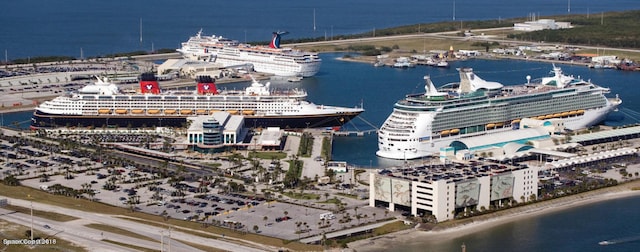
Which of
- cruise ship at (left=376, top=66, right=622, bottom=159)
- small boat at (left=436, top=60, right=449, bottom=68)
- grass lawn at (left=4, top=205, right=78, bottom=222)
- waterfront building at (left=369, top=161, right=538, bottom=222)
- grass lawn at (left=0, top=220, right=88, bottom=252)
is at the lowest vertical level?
grass lawn at (left=0, top=220, right=88, bottom=252)

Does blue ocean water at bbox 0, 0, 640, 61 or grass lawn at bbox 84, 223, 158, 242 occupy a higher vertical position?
blue ocean water at bbox 0, 0, 640, 61

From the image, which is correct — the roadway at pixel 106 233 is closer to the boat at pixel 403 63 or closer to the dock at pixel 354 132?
the dock at pixel 354 132

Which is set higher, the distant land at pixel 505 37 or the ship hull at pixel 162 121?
the distant land at pixel 505 37

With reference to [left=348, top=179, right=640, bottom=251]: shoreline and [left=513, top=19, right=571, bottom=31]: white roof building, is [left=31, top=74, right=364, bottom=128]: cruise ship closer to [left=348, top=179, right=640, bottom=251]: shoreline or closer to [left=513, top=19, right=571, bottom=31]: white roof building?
[left=348, top=179, right=640, bottom=251]: shoreline

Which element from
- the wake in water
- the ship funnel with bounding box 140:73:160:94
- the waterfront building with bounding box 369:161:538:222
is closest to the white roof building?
the ship funnel with bounding box 140:73:160:94

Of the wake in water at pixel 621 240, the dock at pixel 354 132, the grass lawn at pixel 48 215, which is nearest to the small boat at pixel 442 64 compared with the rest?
the dock at pixel 354 132

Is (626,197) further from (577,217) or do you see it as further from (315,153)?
(315,153)
